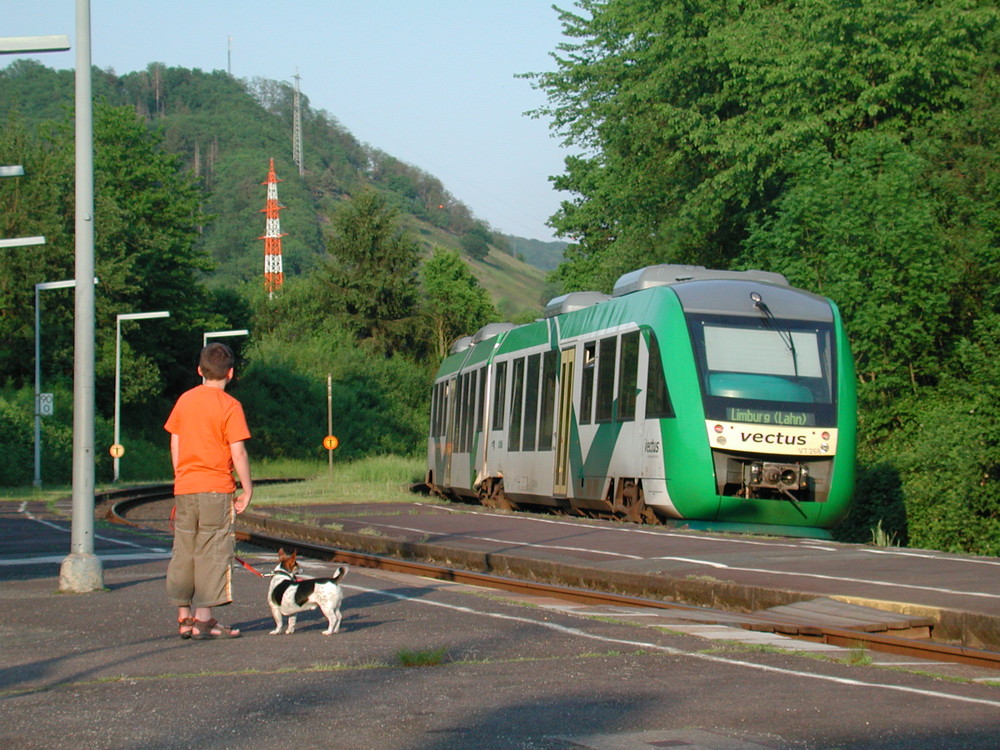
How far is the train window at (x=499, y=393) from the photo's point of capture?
25.3 m

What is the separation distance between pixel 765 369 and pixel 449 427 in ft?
45.0

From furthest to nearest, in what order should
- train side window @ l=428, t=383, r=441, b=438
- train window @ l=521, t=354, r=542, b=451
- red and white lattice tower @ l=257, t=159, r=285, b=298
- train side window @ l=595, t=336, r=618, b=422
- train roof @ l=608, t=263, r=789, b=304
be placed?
red and white lattice tower @ l=257, t=159, r=285, b=298 → train side window @ l=428, t=383, r=441, b=438 → train window @ l=521, t=354, r=542, b=451 → train roof @ l=608, t=263, r=789, b=304 → train side window @ l=595, t=336, r=618, b=422

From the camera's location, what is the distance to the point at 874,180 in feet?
100

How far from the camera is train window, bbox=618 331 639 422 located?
61.5 ft

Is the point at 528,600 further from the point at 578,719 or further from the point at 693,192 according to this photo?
the point at 693,192

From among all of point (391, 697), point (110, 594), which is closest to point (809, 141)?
point (110, 594)

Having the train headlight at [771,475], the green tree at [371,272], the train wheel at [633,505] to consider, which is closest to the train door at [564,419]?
the train wheel at [633,505]

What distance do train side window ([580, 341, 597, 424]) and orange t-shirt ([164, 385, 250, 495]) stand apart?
1243 centimetres

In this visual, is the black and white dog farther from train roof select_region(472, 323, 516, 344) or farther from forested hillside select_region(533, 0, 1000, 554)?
forested hillside select_region(533, 0, 1000, 554)

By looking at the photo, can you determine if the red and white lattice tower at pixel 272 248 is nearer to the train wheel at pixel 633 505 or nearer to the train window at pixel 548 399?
the train window at pixel 548 399

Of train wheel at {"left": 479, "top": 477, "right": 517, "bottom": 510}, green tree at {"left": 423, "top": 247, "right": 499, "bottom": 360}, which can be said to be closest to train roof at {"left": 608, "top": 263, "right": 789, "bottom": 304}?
train wheel at {"left": 479, "top": 477, "right": 517, "bottom": 510}

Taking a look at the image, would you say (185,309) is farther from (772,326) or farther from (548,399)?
(772,326)

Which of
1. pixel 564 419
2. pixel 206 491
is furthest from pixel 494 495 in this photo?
pixel 206 491

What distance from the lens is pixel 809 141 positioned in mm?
33094
